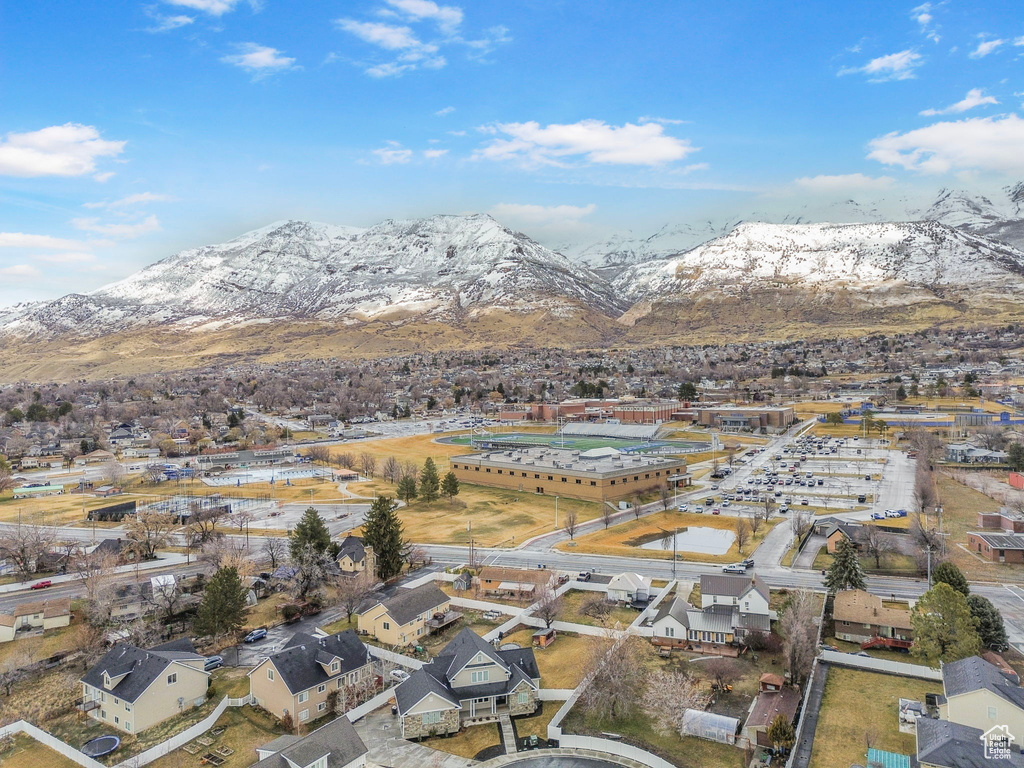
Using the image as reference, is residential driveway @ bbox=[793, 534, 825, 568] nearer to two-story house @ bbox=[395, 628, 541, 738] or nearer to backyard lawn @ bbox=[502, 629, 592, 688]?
backyard lawn @ bbox=[502, 629, 592, 688]

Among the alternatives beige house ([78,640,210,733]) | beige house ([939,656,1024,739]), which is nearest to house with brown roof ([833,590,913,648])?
beige house ([939,656,1024,739])

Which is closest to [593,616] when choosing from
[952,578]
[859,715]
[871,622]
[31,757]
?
[871,622]

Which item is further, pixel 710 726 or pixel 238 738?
pixel 238 738

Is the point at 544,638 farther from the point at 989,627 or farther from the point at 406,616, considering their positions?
the point at 989,627

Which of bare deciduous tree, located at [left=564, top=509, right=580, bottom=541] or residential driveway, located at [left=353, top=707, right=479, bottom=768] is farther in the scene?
bare deciduous tree, located at [left=564, top=509, right=580, bottom=541]

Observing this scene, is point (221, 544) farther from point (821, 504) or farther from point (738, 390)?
point (738, 390)

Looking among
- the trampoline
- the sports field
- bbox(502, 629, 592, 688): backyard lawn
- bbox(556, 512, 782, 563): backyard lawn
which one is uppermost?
the sports field
